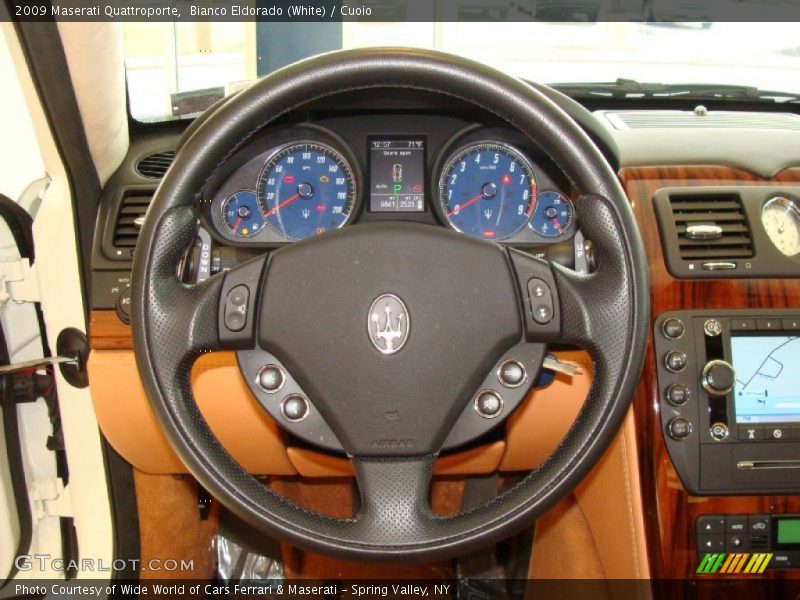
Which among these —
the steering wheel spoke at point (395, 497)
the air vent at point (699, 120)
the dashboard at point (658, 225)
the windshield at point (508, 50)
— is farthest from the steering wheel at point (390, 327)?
the air vent at point (699, 120)

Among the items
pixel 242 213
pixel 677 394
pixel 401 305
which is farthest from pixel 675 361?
pixel 242 213

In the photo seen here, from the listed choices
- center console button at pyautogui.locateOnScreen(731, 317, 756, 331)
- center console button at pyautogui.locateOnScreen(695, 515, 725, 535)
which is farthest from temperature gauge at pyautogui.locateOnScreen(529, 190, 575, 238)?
center console button at pyautogui.locateOnScreen(695, 515, 725, 535)

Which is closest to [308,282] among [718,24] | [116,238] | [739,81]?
[116,238]

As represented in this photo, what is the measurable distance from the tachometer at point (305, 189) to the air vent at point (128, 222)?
264 millimetres

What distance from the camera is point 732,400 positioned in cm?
128

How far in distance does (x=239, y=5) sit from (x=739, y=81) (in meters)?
1.25

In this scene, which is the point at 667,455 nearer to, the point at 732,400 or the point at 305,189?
the point at 732,400

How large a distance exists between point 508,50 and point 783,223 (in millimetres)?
1236

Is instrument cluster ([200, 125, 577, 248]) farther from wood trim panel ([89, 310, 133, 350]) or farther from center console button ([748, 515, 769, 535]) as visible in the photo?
center console button ([748, 515, 769, 535])

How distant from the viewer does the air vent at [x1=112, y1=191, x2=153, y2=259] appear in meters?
1.42

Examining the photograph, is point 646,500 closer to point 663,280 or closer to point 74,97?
point 663,280

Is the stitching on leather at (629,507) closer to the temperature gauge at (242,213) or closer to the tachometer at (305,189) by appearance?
the tachometer at (305,189)

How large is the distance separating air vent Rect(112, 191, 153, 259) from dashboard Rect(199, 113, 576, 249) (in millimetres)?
190

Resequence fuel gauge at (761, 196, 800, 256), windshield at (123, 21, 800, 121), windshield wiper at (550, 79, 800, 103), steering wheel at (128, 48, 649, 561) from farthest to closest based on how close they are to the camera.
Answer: windshield wiper at (550, 79, 800, 103) → windshield at (123, 21, 800, 121) → fuel gauge at (761, 196, 800, 256) → steering wheel at (128, 48, 649, 561)
